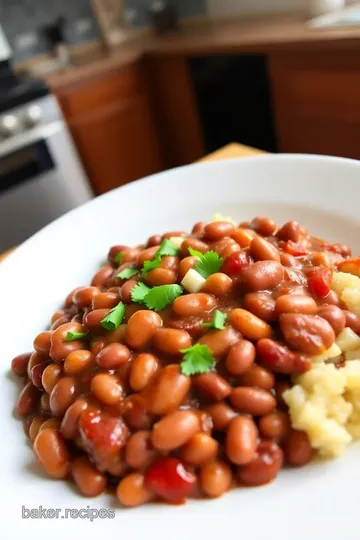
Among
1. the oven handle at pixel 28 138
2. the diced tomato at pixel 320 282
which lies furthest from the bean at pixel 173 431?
the oven handle at pixel 28 138

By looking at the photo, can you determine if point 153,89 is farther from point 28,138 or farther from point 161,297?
point 161,297

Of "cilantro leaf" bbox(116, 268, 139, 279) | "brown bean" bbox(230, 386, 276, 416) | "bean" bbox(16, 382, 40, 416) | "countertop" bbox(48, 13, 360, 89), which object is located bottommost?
"bean" bbox(16, 382, 40, 416)

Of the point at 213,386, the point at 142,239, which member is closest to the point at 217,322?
the point at 213,386

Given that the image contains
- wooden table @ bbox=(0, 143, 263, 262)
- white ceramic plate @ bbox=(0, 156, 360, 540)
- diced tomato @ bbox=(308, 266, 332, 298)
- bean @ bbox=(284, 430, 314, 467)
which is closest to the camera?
white ceramic plate @ bbox=(0, 156, 360, 540)

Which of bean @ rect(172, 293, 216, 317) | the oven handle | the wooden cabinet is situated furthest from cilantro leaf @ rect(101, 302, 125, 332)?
the wooden cabinet

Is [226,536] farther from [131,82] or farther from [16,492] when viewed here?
[131,82]

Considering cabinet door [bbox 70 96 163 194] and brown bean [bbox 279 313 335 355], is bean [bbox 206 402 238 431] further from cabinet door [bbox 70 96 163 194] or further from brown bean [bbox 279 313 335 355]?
cabinet door [bbox 70 96 163 194]
